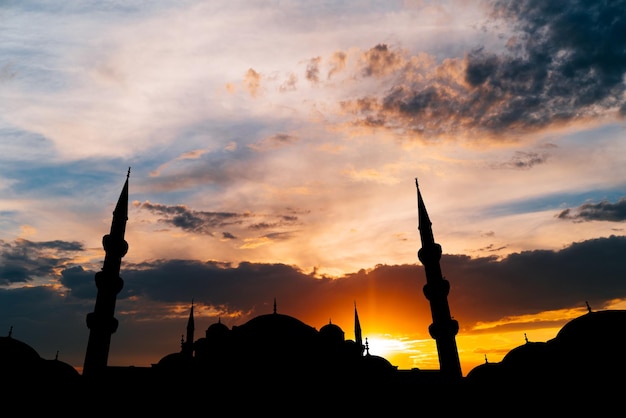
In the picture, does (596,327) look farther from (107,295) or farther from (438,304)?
(107,295)

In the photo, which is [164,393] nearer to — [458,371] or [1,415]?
[1,415]

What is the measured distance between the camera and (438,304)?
92.7ft

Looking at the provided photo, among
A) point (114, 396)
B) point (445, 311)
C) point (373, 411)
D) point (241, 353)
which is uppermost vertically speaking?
point (445, 311)

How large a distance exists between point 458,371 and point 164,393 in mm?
21952

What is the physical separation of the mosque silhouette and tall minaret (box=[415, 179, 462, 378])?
80mm

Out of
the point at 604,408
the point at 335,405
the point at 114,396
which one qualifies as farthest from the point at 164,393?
the point at 604,408

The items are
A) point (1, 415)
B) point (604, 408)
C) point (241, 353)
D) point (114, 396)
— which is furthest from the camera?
point (241, 353)

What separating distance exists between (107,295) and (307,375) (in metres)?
16.3

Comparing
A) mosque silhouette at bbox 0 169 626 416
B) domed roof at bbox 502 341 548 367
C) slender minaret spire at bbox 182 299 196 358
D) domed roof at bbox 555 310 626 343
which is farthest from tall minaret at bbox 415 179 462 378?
slender minaret spire at bbox 182 299 196 358

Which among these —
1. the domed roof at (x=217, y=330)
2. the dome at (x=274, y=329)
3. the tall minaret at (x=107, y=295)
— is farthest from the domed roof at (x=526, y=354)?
the tall minaret at (x=107, y=295)

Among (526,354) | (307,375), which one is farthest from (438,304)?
(307,375)

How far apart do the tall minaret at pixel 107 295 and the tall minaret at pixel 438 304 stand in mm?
22989

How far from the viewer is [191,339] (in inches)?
1882

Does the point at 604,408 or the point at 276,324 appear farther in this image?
the point at 276,324
